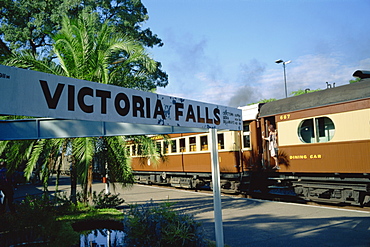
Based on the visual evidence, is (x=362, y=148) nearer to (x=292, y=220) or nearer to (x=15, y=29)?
(x=292, y=220)

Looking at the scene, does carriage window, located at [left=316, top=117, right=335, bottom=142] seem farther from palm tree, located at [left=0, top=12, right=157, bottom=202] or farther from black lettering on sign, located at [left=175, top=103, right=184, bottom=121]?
black lettering on sign, located at [left=175, top=103, right=184, bottom=121]

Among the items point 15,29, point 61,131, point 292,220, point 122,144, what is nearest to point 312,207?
point 292,220

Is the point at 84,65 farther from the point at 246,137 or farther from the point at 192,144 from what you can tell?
the point at 192,144

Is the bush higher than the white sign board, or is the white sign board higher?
the white sign board

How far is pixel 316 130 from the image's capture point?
A: 11.1 metres

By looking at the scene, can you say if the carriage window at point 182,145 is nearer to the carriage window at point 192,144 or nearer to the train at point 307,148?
the carriage window at point 192,144

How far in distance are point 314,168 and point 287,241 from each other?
16.0 ft

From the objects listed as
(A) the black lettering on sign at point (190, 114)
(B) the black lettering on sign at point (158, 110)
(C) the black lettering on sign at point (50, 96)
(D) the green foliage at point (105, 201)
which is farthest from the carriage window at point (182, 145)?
(C) the black lettering on sign at point (50, 96)

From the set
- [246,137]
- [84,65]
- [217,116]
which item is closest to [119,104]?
[217,116]

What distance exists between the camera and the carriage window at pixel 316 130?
10938mm

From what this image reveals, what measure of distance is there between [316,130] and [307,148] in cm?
70

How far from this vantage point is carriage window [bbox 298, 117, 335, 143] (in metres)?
10.9

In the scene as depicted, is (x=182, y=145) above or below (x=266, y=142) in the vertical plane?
above

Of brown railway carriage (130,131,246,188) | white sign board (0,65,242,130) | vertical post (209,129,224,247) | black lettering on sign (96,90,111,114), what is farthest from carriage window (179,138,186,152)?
black lettering on sign (96,90,111,114)
